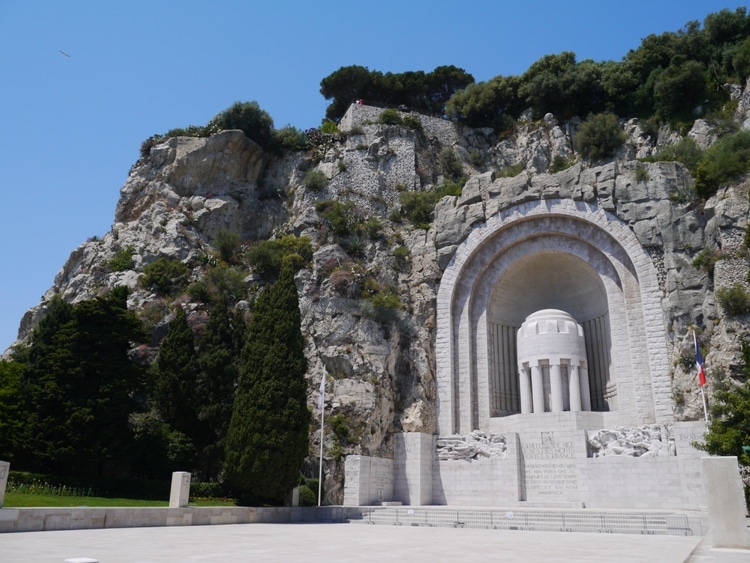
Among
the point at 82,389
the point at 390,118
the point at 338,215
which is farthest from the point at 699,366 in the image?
the point at 390,118

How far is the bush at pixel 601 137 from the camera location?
33.8 meters

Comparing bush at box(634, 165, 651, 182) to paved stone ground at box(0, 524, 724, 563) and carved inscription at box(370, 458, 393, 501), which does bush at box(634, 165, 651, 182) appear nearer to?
paved stone ground at box(0, 524, 724, 563)

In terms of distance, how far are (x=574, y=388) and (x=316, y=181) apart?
1802 cm

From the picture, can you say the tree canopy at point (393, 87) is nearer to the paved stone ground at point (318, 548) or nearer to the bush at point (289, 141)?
the bush at point (289, 141)

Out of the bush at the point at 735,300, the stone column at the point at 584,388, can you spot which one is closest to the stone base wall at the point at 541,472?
the stone column at the point at 584,388

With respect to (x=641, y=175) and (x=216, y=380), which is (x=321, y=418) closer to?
(x=216, y=380)

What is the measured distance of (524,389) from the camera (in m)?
23.9

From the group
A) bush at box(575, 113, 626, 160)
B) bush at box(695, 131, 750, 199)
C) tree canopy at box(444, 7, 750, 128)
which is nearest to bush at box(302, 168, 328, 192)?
tree canopy at box(444, 7, 750, 128)

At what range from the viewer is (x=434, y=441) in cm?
2366

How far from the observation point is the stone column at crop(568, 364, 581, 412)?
22.6 m

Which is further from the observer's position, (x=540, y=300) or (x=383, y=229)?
Result: (x=383, y=229)

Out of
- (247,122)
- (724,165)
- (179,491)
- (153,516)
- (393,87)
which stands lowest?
(153,516)

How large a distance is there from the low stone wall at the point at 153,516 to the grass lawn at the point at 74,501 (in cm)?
141

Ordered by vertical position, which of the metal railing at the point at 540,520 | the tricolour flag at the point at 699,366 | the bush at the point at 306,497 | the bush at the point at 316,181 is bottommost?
the metal railing at the point at 540,520
